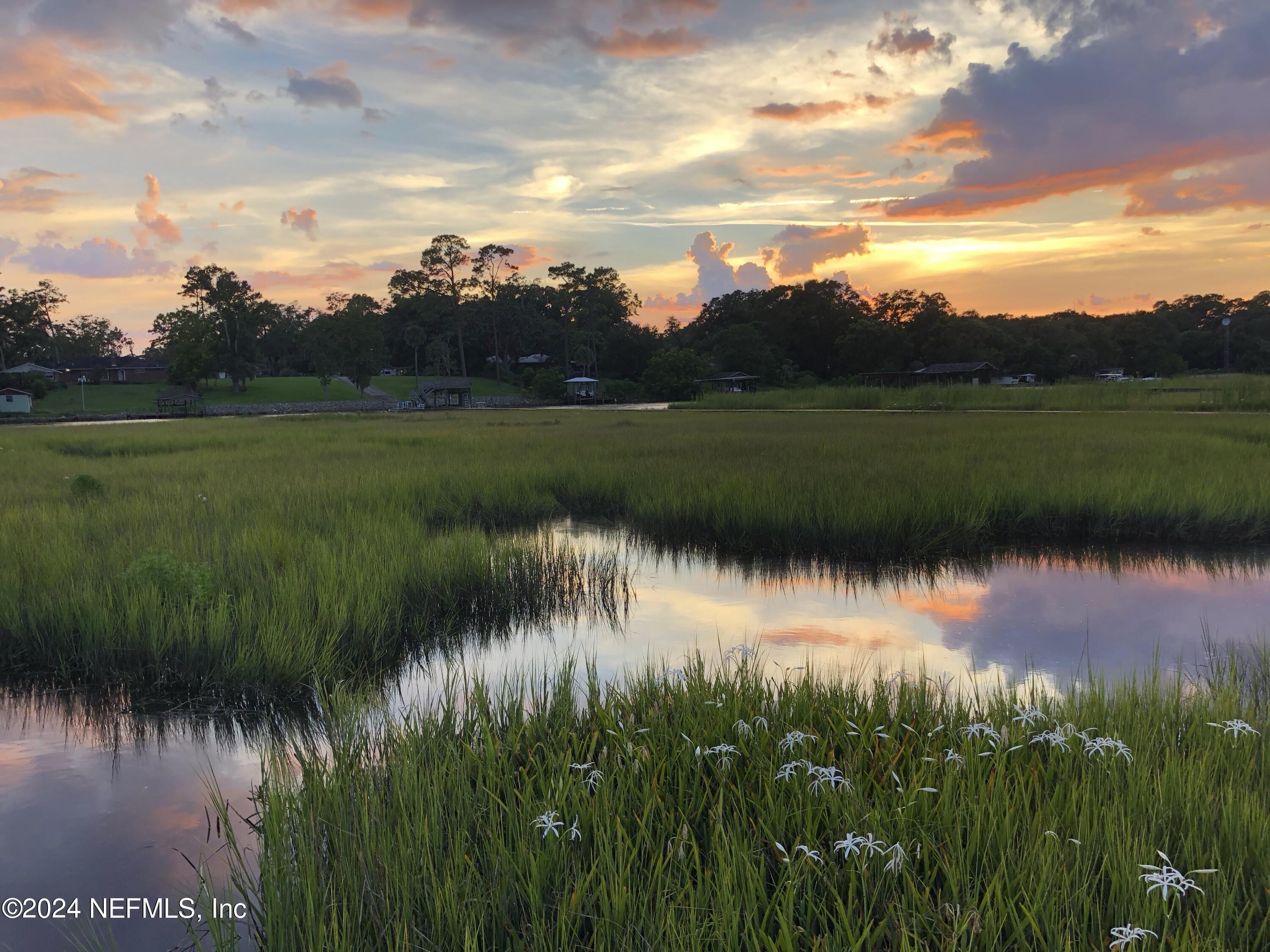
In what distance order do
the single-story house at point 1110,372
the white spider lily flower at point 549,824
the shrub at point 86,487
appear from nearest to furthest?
1. the white spider lily flower at point 549,824
2. the shrub at point 86,487
3. the single-story house at point 1110,372

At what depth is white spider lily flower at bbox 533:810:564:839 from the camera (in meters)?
2.46

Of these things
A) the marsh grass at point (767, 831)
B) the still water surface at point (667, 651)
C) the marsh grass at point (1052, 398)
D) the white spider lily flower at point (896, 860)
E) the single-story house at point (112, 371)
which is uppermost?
the single-story house at point (112, 371)

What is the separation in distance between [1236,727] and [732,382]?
254ft

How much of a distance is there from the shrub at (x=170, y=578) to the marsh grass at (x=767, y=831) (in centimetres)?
278

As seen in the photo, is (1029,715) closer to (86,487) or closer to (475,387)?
(86,487)

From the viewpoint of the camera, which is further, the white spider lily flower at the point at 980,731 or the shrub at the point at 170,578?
the shrub at the point at 170,578

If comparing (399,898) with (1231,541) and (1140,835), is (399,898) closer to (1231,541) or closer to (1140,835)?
(1140,835)

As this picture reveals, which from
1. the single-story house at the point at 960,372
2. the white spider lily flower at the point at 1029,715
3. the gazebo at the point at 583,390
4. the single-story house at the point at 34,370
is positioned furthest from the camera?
the single-story house at the point at 34,370

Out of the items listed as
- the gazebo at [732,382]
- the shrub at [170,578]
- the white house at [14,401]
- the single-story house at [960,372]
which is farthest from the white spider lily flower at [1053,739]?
the white house at [14,401]

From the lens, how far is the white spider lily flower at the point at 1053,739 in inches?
107

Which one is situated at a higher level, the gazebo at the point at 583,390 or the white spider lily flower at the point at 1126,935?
the gazebo at the point at 583,390

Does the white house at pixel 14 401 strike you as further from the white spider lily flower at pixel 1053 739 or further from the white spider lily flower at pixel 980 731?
the white spider lily flower at pixel 1053 739

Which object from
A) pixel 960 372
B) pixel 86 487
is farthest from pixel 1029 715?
pixel 960 372

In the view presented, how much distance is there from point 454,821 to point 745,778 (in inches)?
47.6
